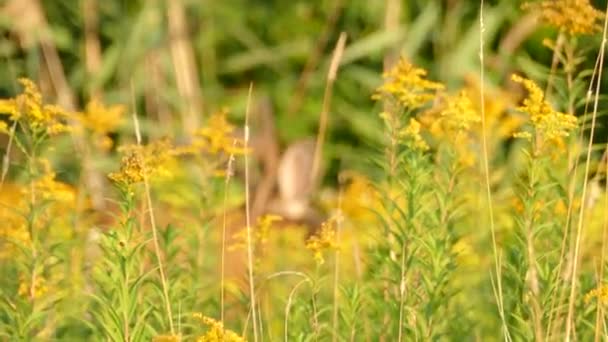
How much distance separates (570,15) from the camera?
448 cm

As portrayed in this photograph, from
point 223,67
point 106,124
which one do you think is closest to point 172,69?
point 223,67

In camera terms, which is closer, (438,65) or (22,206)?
(22,206)

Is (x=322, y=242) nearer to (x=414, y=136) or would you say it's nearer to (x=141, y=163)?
(x=414, y=136)

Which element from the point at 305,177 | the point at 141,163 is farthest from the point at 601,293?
the point at 305,177

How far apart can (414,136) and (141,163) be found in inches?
32.1

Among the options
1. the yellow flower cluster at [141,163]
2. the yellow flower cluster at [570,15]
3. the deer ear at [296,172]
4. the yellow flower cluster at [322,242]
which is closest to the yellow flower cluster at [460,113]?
the yellow flower cluster at [570,15]

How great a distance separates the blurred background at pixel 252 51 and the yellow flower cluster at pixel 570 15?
5123 millimetres

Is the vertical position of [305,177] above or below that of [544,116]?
above

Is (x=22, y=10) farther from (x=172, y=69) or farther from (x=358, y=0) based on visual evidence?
(x=358, y=0)

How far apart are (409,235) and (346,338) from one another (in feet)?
1.07

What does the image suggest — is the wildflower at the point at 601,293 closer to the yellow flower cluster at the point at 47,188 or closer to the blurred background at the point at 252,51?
the yellow flower cluster at the point at 47,188

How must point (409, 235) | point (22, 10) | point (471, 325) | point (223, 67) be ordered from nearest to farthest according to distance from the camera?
point (409, 235)
point (471, 325)
point (22, 10)
point (223, 67)

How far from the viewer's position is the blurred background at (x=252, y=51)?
1009cm

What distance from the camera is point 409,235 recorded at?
4.37 m
